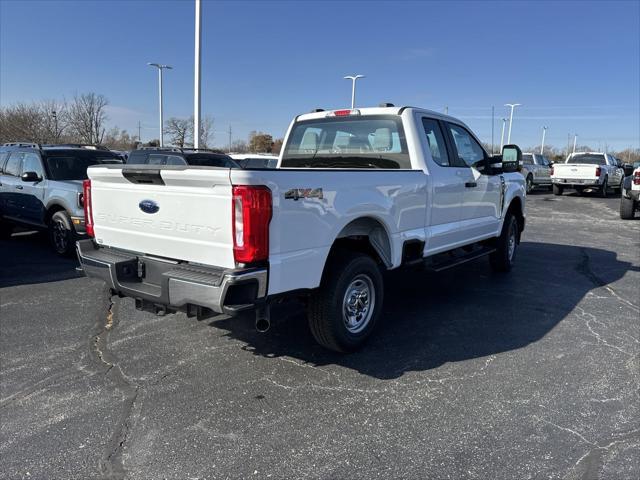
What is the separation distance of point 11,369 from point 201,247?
2.03 m

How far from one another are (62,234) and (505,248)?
6.99m

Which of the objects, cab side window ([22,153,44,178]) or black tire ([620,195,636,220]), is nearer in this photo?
cab side window ([22,153,44,178])

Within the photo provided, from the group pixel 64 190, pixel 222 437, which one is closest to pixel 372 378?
pixel 222 437

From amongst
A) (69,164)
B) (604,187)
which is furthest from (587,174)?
(69,164)

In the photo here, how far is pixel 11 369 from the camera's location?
13.5 feet

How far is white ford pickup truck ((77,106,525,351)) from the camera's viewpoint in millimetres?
3324

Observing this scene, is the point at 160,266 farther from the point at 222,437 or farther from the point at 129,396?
the point at 222,437

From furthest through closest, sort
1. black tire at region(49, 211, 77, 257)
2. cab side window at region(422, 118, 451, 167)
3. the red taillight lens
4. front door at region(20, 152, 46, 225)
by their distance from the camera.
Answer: front door at region(20, 152, 46, 225) < black tire at region(49, 211, 77, 257) < cab side window at region(422, 118, 451, 167) < the red taillight lens

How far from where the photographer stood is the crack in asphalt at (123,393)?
286cm

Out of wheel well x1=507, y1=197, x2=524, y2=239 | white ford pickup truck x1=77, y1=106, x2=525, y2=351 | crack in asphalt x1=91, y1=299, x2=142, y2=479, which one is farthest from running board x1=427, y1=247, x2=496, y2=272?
crack in asphalt x1=91, y1=299, x2=142, y2=479

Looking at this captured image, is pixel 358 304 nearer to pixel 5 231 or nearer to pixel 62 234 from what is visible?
pixel 62 234

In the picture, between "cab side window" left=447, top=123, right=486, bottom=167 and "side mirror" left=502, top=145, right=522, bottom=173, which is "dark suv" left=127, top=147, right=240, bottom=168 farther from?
"side mirror" left=502, top=145, right=522, bottom=173

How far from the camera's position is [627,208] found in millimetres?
14336

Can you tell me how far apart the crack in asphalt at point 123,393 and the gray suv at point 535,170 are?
2309 cm
